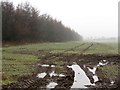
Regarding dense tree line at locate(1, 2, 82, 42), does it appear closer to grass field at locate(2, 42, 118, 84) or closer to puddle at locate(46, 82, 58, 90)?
grass field at locate(2, 42, 118, 84)

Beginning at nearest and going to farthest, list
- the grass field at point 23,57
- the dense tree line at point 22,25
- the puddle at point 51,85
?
the puddle at point 51,85 → the grass field at point 23,57 → the dense tree line at point 22,25

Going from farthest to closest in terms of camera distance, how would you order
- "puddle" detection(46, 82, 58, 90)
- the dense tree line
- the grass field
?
1. the dense tree line
2. the grass field
3. "puddle" detection(46, 82, 58, 90)

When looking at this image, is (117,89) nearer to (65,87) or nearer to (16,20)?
(65,87)

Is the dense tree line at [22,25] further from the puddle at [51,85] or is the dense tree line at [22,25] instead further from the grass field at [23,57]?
the puddle at [51,85]

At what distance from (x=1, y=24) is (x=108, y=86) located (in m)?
52.5

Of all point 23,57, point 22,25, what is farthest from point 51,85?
point 22,25

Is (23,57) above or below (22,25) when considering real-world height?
below

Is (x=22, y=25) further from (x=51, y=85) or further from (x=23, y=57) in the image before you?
(x=51, y=85)

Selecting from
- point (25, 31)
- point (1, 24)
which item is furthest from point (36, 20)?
point (1, 24)

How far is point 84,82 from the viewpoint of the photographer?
56.6ft

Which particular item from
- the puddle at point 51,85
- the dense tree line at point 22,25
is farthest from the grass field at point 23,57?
the dense tree line at point 22,25

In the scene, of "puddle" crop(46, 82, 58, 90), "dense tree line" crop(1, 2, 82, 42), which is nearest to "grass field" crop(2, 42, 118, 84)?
"puddle" crop(46, 82, 58, 90)

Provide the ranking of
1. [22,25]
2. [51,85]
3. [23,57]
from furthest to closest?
[22,25] → [23,57] → [51,85]

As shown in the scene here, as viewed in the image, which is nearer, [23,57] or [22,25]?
[23,57]
